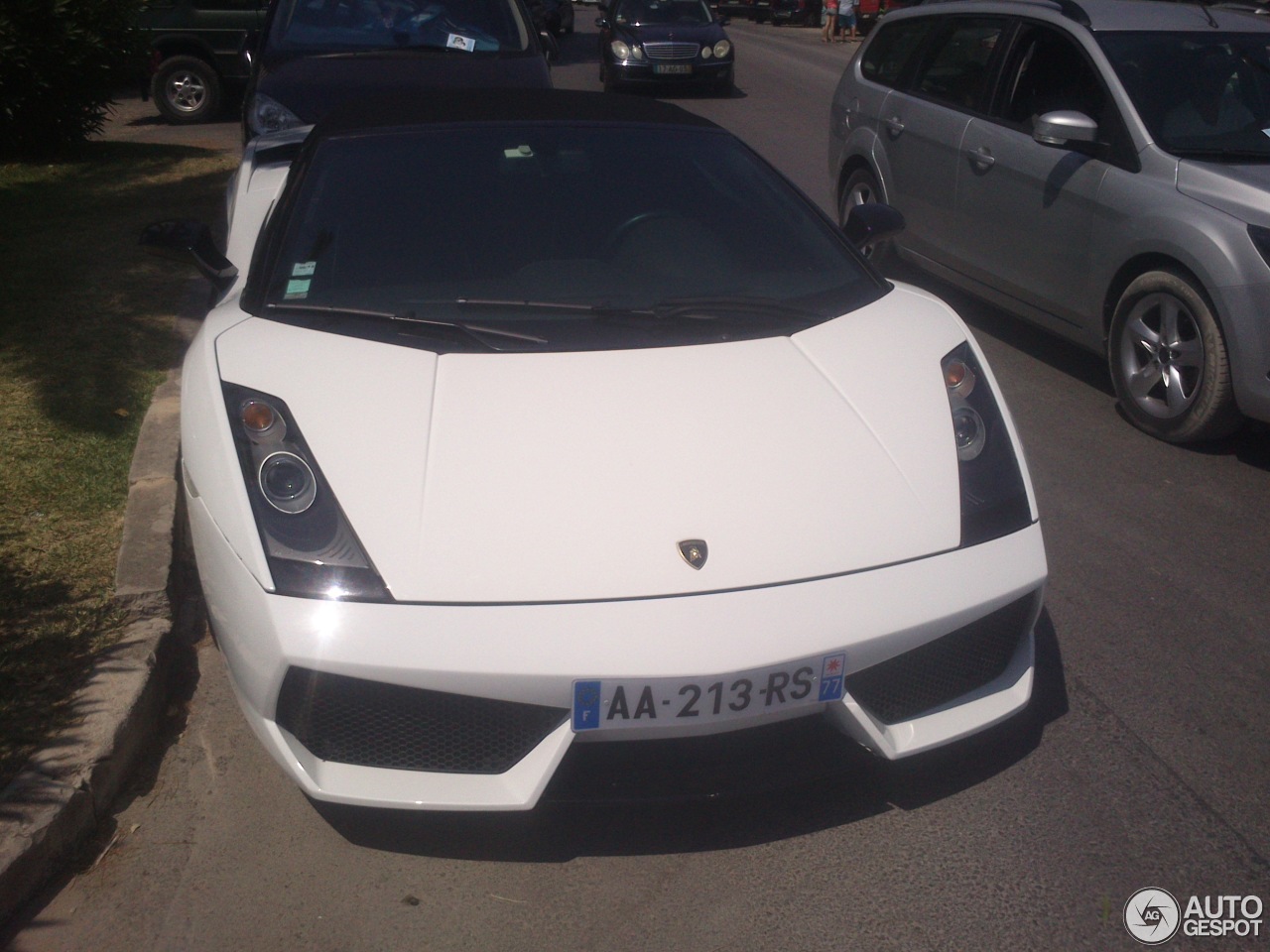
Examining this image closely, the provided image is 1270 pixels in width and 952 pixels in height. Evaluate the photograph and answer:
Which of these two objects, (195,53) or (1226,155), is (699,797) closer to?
(1226,155)

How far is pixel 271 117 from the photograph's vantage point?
7.04 meters

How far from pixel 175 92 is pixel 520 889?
13643mm

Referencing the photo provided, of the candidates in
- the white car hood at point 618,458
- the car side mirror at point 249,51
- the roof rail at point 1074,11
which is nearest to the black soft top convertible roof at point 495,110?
the white car hood at point 618,458

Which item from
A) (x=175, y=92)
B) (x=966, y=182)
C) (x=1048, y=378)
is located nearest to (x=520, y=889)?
(x=1048, y=378)

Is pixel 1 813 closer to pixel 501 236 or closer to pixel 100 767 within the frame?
pixel 100 767

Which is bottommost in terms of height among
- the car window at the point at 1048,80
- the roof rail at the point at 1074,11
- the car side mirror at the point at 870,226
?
the car side mirror at the point at 870,226

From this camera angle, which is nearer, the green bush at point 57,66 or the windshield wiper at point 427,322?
the windshield wiper at point 427,322

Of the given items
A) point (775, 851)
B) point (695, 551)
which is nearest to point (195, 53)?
point (695, 551)

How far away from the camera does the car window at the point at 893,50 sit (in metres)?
6.99

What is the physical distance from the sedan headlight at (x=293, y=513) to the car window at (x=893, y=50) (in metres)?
5.35

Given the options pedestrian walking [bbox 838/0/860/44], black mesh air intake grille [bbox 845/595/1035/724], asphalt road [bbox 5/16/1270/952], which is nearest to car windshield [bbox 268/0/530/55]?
asphalt road [bbox 5/16/1270/952]

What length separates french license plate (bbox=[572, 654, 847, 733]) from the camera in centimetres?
232

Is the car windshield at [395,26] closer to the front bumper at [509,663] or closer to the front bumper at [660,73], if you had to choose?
the front bumper at [509,663]

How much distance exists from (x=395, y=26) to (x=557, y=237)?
513cm
